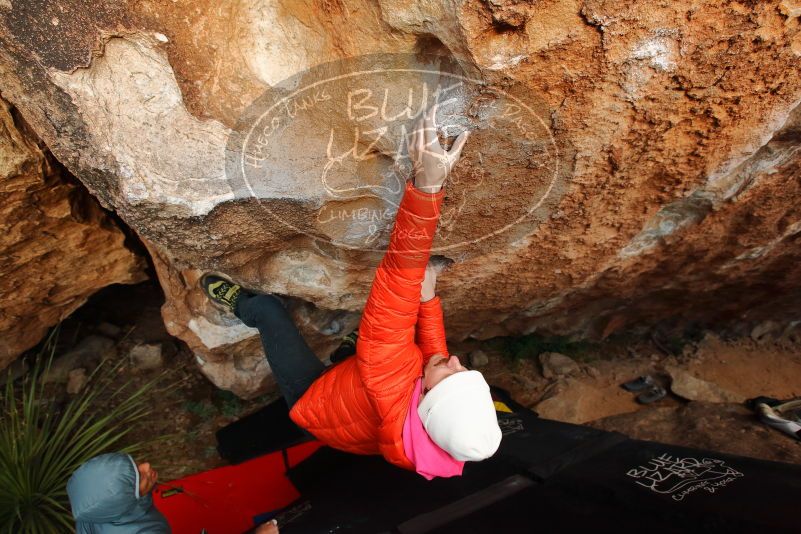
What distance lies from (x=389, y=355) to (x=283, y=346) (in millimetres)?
762

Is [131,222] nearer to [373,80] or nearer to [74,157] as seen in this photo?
[74,157]

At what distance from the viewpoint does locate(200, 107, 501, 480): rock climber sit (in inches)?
58.1

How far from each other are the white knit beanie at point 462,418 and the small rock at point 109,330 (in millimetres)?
2963

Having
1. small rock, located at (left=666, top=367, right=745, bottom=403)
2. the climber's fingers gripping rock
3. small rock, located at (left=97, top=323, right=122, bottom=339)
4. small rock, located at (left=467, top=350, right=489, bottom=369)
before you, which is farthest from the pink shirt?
small rock, located at (left=666, top=367, right=745, bottom=403)

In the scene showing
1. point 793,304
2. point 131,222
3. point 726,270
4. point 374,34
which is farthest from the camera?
point 793,304

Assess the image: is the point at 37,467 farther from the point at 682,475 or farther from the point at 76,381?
the point at 682,475

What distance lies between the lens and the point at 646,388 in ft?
13.1

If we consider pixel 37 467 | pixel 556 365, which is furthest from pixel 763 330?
pixel 37 467

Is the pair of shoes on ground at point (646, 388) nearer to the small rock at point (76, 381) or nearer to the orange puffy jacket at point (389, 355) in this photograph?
the orange puffy jacket at point (389, 355)

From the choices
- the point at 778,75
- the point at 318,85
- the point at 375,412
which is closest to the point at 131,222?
the point at 318,85

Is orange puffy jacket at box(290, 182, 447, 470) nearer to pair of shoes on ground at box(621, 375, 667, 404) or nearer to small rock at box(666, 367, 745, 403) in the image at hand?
pair of shoes on ground at box(621, 375, 667, 404)

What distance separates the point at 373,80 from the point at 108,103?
2.48 feet

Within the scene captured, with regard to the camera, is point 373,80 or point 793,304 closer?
point 373,80

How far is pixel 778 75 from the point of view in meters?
1.58
